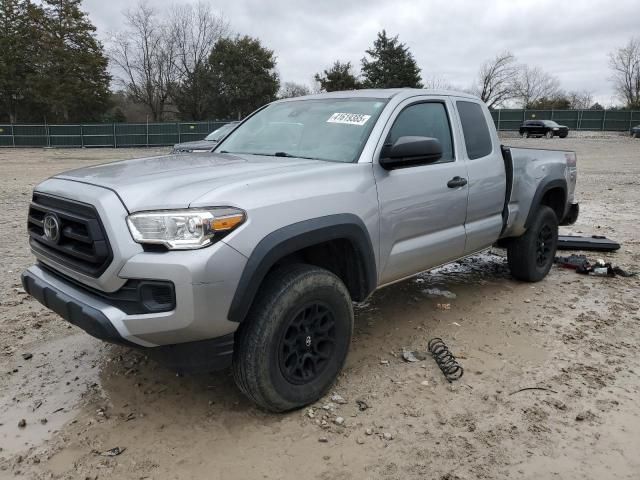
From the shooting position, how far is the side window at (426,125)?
384 cm

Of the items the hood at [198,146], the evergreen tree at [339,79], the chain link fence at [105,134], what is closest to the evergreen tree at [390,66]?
the evergreen tree at [339,79]

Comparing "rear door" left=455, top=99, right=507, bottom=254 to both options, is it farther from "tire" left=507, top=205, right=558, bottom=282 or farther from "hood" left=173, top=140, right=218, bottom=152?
"hood" left=173, top=140, right=218, bottom=152

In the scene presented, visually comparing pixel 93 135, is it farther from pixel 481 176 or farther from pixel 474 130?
pixel 481 176

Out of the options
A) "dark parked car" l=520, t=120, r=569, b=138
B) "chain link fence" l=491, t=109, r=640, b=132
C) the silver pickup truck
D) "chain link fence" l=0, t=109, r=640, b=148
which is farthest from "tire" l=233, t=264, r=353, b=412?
"chain link fence" l=491, t=109, r=640, b=132

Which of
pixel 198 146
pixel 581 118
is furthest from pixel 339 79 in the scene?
pixel 198 146

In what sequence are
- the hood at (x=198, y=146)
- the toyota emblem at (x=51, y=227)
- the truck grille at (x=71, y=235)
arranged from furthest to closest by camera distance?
the hood at (x=198, y=146)
the toyota emblem at (x=51, y=227)
the truck grille at (x=71, y=235)

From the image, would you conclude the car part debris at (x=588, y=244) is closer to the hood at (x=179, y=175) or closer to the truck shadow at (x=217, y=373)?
the truck shadow at (x=217, y=373)

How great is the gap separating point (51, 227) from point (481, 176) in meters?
3.20

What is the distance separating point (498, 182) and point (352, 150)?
1749mm

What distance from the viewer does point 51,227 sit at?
2975 millimetres

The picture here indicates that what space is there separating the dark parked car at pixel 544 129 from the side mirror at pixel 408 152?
39.3 m

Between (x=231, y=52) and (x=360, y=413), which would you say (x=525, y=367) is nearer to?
(x=360, y=413)

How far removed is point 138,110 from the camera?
171 feet

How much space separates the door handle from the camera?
4.03 metres
